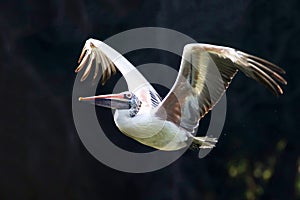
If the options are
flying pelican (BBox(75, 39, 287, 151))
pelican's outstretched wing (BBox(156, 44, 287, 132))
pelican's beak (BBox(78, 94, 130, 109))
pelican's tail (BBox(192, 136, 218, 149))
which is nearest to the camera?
pelican's outstretched wing (BBox(156, 44, 287, 132))

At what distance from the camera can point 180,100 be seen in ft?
15.0

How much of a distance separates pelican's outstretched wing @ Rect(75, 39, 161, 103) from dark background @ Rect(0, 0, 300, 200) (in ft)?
3.23

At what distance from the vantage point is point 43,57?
6172 mm

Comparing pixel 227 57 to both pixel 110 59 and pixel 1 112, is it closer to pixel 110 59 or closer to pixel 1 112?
pixel 110 59

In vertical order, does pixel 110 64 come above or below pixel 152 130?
above

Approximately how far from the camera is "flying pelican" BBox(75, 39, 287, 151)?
4.26 m

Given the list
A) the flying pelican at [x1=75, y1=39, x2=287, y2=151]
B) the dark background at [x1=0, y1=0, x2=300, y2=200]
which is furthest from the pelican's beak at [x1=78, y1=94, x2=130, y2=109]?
the dark background at [x1=0, y1=0, x2=300, y2=200]

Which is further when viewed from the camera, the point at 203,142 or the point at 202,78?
the point at 203,142

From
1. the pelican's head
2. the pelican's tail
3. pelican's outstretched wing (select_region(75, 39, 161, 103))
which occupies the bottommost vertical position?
the pelican's tail

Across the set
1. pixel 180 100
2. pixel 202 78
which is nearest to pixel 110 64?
pixel 180 100

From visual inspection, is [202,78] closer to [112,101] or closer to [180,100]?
[180,100]

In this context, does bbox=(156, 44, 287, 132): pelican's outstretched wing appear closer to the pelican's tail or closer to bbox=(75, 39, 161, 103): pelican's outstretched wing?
the pelican's tail

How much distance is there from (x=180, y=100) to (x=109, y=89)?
1698 mm

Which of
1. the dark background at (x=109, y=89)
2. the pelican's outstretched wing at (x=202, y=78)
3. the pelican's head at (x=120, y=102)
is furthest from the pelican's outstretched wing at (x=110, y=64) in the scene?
the dark background at (x=109, y=89)
